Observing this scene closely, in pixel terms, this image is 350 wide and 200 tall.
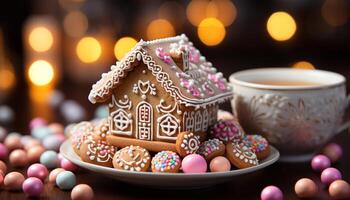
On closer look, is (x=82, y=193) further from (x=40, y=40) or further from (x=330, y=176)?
(x=40, y=40)

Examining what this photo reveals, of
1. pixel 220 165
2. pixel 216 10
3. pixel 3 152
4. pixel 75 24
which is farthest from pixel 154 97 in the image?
pixel 216 10

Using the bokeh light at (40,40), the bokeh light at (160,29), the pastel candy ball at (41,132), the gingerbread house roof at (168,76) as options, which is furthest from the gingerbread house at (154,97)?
the bokeh light at (160,29)

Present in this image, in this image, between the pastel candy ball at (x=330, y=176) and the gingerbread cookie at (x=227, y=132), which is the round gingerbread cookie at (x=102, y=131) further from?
the pastel candy ball at (x=330, y=176)

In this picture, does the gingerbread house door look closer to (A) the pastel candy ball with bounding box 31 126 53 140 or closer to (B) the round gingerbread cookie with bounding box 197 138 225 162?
(B) the round gingerbread cookie with bounding box 197 138 225 162

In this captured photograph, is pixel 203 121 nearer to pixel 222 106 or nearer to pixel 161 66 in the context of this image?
pixel 161 66

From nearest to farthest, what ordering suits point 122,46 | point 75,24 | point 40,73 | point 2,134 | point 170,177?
point 170,177
point 2,134
point 40,73
point 122,46
point 75,24

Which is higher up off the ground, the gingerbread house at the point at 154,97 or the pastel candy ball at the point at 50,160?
the gingerbread house at the point at 154,97
